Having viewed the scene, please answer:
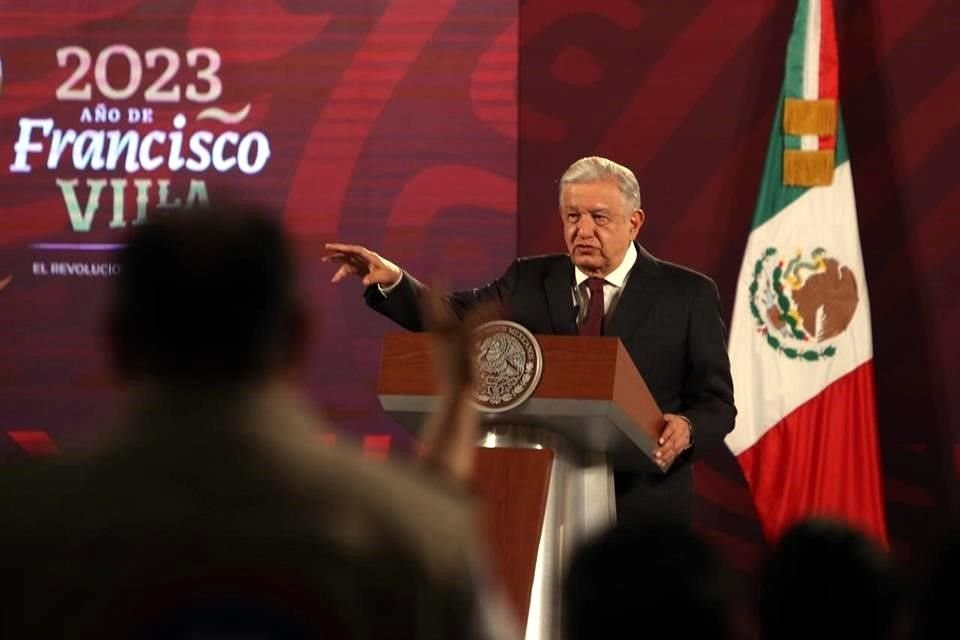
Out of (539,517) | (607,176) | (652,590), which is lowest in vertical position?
(652,590)

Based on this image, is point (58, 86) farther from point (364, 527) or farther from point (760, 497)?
point (364, 527)

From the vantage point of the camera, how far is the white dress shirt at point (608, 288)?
14.2 feet

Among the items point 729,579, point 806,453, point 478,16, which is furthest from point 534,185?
point 729,579

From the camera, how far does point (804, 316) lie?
6.62 m

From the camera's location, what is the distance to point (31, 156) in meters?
6.70

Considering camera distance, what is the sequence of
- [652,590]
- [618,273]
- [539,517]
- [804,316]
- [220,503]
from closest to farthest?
[220,503]
[652,590]
[539,517]
[618,273]
[804,316]

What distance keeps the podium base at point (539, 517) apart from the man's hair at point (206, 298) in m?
2.24

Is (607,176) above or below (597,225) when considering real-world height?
above

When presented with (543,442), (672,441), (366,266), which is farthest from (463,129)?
(543,442)

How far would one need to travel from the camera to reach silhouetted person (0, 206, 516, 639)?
3.67 ft

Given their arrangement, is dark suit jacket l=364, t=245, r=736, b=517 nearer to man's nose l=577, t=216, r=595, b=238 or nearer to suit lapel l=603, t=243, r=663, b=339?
suit lapel l=603, t=243, r=663, b=339

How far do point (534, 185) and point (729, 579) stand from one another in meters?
5.44

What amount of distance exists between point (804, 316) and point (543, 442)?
3309 mm

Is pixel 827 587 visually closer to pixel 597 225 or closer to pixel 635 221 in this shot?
pixel 597 225
